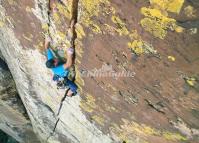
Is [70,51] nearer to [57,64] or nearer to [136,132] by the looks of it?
[57,64]

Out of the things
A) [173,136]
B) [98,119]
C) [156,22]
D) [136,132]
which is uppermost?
[156,22]

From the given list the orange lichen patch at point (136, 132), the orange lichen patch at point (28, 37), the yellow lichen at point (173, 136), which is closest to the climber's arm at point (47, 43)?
the orange lichen patch at point (28, 37)

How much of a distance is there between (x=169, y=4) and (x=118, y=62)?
4.06 ft

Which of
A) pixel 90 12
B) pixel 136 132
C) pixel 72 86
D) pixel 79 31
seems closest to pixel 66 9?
pixel 79 31

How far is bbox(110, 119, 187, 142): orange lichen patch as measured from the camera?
4.90 m

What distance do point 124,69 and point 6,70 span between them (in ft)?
13.3

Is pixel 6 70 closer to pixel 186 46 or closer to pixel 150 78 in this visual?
pixel 150 78

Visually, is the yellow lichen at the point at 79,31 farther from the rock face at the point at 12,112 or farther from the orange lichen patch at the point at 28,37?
the rock face at the point at 12,112

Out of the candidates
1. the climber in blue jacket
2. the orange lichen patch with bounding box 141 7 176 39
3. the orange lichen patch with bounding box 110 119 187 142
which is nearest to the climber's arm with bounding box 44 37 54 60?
the climber in blue jacket

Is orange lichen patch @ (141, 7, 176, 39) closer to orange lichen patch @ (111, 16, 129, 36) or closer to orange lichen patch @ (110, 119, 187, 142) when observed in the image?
orange lichen patch @ (111, 16, 129, 36)

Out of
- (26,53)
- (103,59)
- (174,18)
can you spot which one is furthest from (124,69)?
(26,53)

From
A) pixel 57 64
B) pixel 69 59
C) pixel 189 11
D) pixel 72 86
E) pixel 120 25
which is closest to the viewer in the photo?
pixel 189 11

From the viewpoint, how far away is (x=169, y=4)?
10.8 feet

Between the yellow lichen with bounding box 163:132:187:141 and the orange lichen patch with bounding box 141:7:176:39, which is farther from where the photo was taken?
the yellow lichen with bounding box 163:132:187:141
